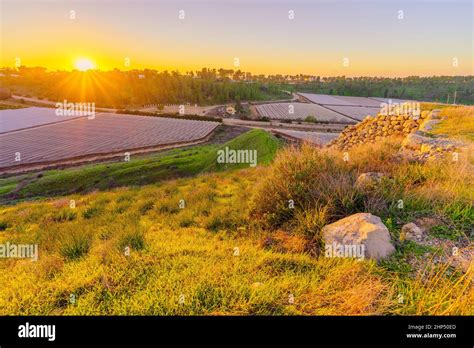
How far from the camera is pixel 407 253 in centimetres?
370

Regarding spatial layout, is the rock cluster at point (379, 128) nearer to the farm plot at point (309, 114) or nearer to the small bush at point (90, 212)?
the small bush at point (90, 212)

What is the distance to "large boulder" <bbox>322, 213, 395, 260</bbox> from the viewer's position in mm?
3705

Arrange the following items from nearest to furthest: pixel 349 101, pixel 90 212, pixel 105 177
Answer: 1. pixel 90 212
2. pixel 105 177
3. pixel 349 101

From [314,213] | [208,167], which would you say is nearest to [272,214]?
[314,213]

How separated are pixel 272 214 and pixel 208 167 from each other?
82.0 feet

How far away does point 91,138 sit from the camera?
51812 millimetres

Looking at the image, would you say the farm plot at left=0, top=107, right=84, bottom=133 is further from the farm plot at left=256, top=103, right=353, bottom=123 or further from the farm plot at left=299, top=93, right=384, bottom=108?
the farm plot at left=299, top=93, right=384, bottom=108

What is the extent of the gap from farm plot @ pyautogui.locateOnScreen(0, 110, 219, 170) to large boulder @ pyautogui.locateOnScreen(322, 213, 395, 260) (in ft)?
149

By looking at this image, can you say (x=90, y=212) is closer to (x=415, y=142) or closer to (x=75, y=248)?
(x=75, y=248)

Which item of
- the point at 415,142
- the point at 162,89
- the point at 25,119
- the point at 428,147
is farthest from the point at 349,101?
the point at 428,147

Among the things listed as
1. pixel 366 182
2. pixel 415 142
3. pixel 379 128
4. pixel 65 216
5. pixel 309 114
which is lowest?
pixel 65 216

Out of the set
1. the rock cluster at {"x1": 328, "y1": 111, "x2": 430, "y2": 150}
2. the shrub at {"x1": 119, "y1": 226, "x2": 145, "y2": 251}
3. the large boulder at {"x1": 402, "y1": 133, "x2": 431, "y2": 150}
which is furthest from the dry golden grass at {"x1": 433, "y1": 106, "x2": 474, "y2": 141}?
the shrub at {"x1": 119, "y1": 226, "x2": 145, "y2": 251}

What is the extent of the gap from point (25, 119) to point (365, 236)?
82694mm
